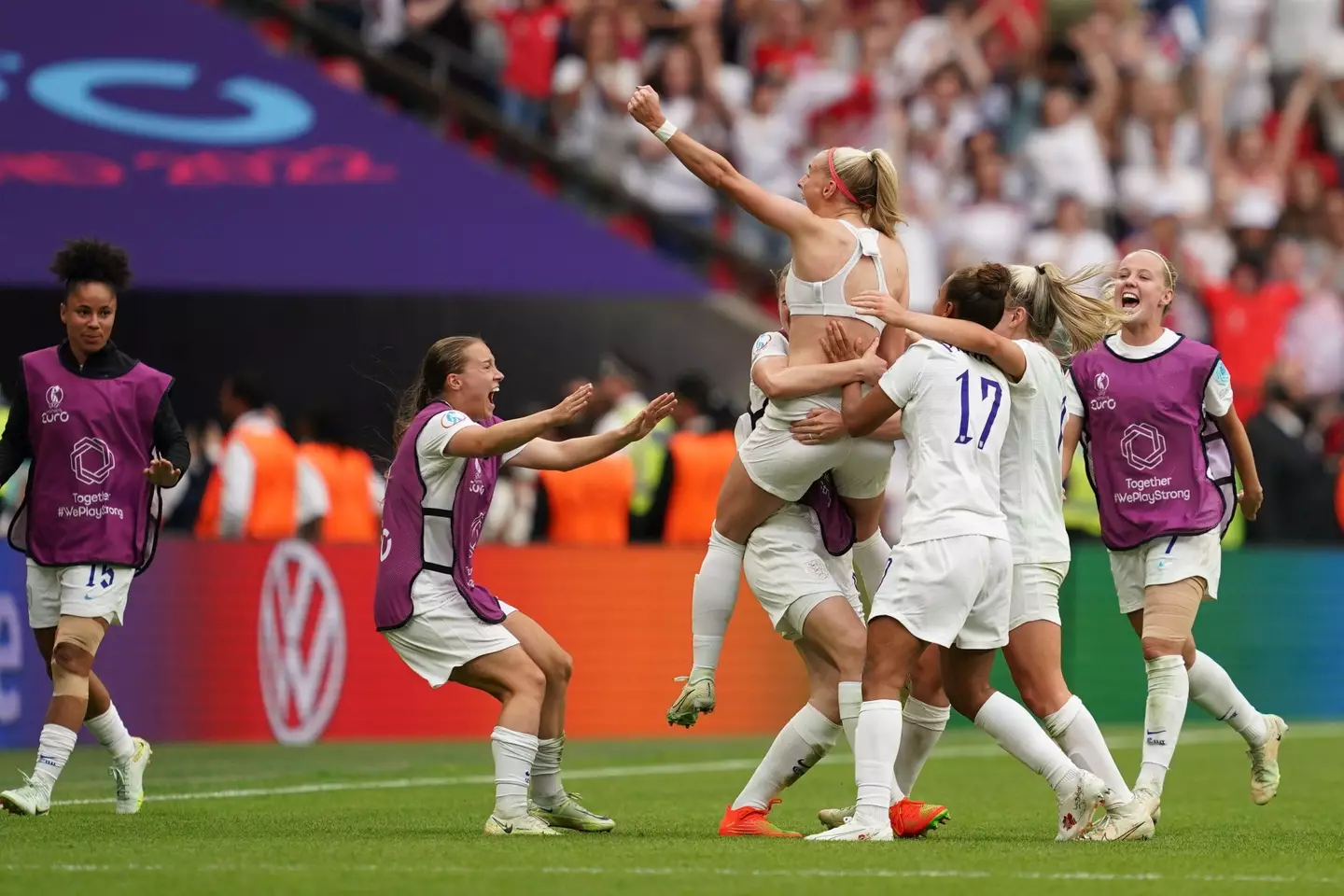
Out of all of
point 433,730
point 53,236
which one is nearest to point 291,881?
point 433,730

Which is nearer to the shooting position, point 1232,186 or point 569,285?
point 569,285

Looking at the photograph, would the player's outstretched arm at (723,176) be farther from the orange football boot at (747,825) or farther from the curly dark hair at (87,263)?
the curly dark hair at (87,263)

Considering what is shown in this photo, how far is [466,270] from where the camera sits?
18.2 meters

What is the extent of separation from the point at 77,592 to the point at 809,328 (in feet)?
11.0

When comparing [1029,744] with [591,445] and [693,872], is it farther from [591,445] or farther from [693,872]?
[591,445]

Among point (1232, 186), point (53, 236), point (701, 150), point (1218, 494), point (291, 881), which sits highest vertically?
point (1232, 186)

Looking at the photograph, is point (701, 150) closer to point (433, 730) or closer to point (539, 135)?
point (433, 730)

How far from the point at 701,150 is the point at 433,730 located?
22.3ft

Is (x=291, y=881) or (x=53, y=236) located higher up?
(x=53, y=236)

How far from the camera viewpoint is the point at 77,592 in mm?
9297

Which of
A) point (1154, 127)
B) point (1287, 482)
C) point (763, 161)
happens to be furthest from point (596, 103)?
point (1287, 482)

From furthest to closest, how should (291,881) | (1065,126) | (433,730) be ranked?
(1065,126)
(433,730)
(291,881)

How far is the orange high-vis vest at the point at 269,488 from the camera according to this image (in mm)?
14695

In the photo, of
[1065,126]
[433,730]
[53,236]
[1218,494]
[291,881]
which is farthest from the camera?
[1065,126]
